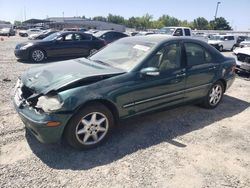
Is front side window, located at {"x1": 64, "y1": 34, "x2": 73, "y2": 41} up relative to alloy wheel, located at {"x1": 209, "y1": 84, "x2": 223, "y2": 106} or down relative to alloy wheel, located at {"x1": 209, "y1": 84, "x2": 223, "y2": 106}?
up

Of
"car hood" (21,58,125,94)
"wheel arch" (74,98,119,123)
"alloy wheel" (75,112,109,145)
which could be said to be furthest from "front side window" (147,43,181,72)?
"alloy wheel" (75,112,109,145)

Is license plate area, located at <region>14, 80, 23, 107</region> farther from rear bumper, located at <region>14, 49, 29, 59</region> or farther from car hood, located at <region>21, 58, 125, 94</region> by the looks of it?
rear bumper, located at <region>14, 49, 29, 59</region>

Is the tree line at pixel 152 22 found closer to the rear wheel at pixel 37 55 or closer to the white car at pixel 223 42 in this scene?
the white car at pixel 223 42

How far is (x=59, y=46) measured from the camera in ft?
37.3

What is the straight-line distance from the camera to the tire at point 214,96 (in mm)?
5244

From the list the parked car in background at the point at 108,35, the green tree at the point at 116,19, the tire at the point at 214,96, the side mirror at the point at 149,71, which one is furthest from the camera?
the green tree at the point at 116,19

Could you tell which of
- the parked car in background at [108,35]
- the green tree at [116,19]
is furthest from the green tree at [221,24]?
the parked car in background at [108,35]

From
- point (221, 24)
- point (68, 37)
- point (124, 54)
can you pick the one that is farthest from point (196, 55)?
point (221, 24)

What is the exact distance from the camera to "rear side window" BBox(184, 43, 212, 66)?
463cm

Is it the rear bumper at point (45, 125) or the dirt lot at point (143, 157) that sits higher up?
the rear bumper at point (45, 125)

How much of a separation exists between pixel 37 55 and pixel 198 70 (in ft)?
27.2

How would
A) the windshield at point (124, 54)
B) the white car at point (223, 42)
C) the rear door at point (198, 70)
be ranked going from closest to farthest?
1. the windshield at point (124, 54)
2. the rear door at point (198, 70)
3. the white car at point (223, 42)

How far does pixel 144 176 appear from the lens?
10.2ft

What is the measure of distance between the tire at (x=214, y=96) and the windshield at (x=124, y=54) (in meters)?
1.84
